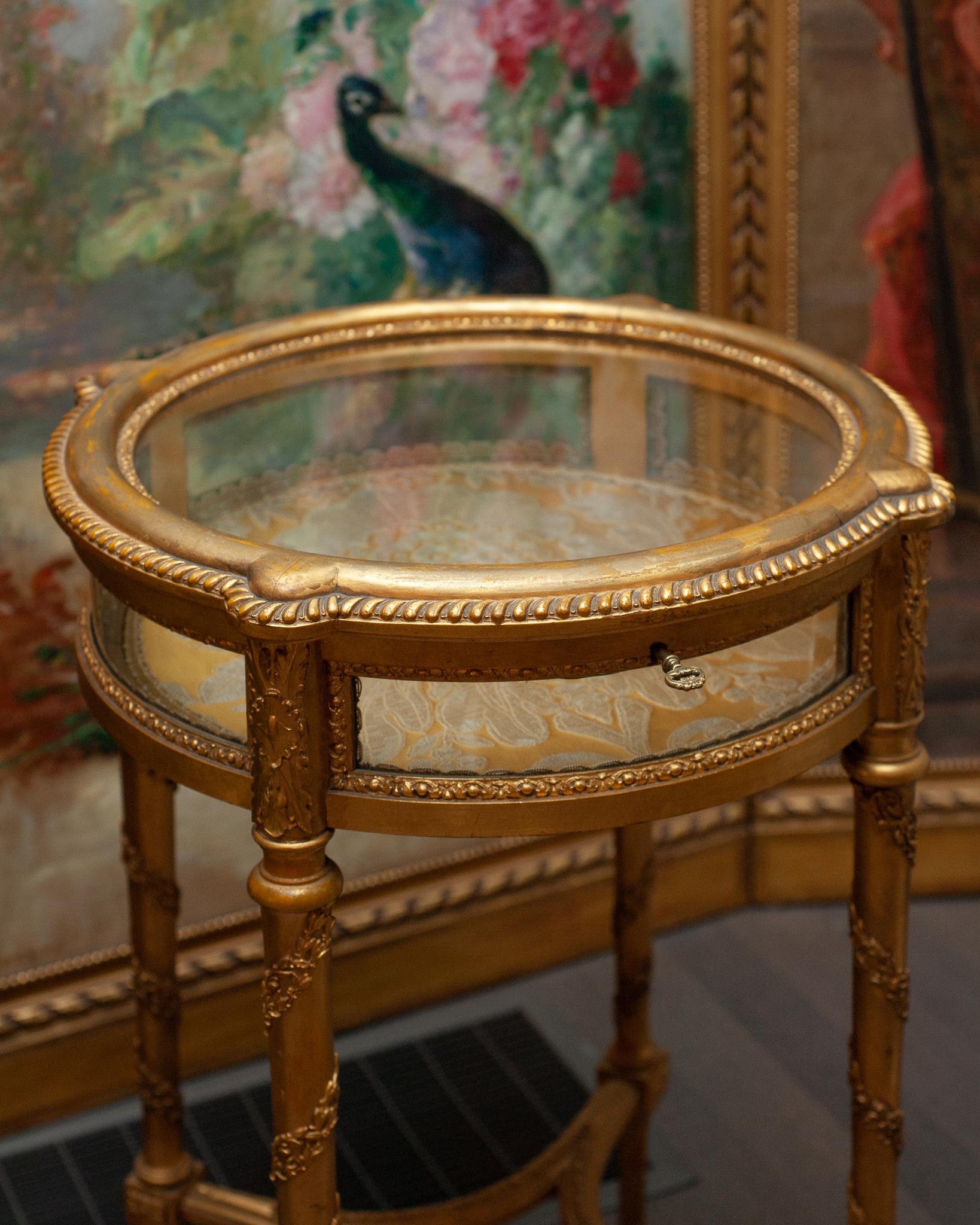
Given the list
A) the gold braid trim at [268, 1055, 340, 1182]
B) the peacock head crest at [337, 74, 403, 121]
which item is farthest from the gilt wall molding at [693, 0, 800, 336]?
the gold braid trim at [268, 1055, 340, 1182]

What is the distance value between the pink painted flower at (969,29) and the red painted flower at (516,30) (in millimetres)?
574

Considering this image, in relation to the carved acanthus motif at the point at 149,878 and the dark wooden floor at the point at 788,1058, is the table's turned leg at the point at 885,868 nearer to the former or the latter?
the dark wooden floor at the point at 788,1058

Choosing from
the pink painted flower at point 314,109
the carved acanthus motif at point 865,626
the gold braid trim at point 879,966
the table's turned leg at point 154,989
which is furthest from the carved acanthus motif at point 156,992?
the pink painted flower at point 314,109

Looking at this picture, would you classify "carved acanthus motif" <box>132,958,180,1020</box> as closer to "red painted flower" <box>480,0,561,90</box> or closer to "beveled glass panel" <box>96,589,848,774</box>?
"beveled glass panel" <box>96,589,848,774</box>

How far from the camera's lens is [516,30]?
7.39 feet

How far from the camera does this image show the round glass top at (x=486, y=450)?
174cm

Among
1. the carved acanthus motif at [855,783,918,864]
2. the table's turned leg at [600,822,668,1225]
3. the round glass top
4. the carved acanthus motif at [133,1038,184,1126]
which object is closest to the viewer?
the carved acanthus motif at [855,783,918,864]

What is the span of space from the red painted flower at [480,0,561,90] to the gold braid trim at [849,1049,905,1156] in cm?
132

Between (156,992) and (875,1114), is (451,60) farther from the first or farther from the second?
(875,1114)

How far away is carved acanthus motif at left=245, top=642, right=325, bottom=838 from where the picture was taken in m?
1.28

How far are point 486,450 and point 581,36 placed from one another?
72 centimetres

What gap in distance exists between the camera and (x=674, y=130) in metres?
2.39

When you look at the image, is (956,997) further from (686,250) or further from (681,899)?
(686,250)

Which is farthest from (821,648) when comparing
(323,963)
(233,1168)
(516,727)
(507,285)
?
(233,1168)
